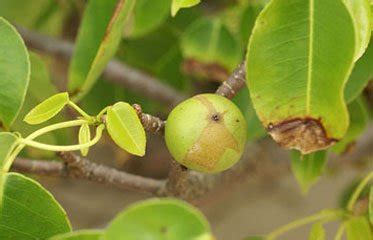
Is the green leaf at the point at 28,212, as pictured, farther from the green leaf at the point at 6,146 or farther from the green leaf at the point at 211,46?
the green leaf at the point at 211,46

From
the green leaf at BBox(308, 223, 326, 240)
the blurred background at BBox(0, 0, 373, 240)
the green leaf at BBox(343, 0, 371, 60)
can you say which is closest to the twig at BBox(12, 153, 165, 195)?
the blurred background at BBox(0, 0, 373, 240)

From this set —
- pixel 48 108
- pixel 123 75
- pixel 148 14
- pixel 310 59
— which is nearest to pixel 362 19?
pixel 310 59

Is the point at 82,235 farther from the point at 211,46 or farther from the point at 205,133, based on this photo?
the point at 211,46

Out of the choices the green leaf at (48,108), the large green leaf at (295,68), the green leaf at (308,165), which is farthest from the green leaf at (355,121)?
the green leaf at (48,108)

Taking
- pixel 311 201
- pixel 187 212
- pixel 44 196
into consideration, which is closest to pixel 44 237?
pixel 44 196

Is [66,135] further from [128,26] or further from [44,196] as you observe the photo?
[44,196]

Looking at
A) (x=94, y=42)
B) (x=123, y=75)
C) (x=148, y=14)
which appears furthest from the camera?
(x=123, y=75)
